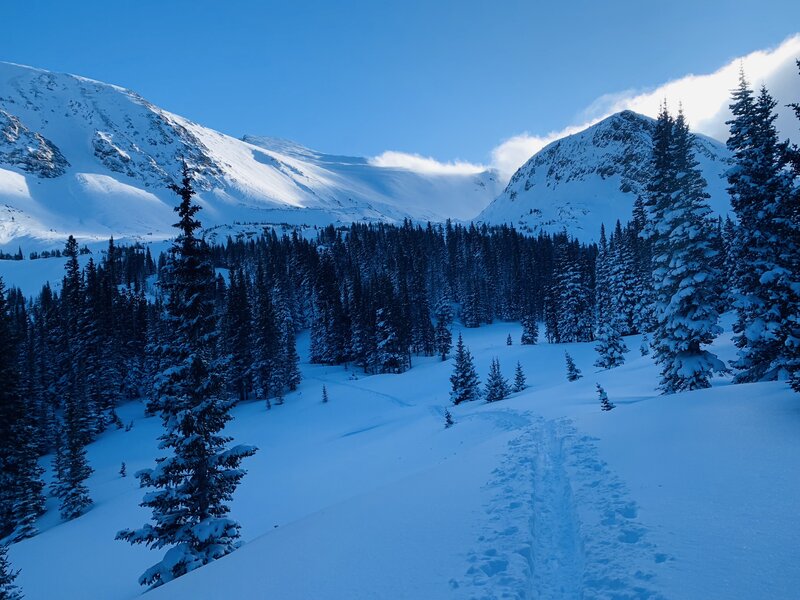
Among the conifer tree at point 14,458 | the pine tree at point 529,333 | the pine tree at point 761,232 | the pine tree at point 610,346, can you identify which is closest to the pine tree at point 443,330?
the pine tree at point 529,333

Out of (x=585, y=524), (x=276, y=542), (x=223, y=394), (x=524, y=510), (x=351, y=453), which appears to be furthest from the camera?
(x=351, y=453)

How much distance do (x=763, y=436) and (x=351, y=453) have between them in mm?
A: 26380

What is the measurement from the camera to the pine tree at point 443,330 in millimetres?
76250

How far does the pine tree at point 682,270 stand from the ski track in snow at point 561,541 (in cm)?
1036

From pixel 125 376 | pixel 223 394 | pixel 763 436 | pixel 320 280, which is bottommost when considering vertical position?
pixel 125 376

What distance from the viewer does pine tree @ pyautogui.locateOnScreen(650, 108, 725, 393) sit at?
59.4 feet

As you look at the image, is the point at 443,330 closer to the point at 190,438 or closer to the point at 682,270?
the point at 682,270

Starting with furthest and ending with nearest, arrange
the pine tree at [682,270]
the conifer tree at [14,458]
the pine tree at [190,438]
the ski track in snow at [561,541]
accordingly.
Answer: the conifer tree at [14,458], the pine tree at [682,270], the pine tree at [190,438], the ski track in snow at [561,541]

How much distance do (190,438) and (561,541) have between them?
11.0 m

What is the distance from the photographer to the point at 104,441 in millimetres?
47156

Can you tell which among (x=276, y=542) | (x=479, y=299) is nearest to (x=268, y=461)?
(x=276, y=542)

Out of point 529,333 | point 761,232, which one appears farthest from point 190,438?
point 529,333

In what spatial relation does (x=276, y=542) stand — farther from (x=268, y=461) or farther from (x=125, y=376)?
(x=125, y=376)

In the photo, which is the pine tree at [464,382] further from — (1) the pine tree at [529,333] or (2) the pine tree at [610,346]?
(1) the pine tree at [529,333]
